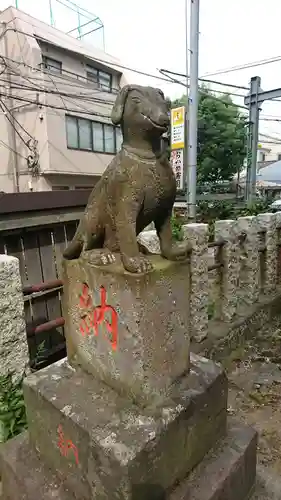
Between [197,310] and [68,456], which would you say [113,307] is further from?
[197,310]

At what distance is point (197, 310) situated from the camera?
3393mm

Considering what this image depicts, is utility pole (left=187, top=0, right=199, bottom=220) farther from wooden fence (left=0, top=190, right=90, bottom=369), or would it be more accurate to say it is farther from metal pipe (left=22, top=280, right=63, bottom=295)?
metal pipe (left=22, top=280, right=63, bottom=295)

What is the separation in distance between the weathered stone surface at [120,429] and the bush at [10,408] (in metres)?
0.48

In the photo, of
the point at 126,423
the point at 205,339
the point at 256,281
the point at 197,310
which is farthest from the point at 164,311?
the point at 256,281

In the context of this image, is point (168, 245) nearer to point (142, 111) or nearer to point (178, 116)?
point (142, 111)

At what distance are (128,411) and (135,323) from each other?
1.35 ft

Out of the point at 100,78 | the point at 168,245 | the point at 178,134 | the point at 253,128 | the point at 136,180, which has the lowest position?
the point at 168,245

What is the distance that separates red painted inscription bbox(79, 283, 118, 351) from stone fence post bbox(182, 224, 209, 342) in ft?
6.08

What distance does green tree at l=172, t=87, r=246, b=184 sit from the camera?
1748 cm

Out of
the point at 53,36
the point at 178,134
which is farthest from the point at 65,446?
the point at 53,36

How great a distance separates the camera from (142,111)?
4.35 feet

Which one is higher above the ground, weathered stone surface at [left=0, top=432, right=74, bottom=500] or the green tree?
the green tree

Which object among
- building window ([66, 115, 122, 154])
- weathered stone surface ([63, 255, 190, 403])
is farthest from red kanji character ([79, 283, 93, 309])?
building window ([66, 115, 122, 154])

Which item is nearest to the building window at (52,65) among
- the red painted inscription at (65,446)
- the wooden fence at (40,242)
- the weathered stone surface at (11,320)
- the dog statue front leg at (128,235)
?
the wooden fence at (40,242)
